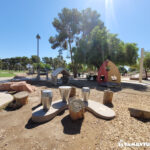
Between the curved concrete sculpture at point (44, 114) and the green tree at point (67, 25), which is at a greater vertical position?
the green tree at point (67, 25)

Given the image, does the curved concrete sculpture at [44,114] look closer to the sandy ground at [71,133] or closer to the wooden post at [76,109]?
the sandy ground at [71,133]

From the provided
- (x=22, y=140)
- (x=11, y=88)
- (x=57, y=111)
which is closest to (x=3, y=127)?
(x=22, y=140)

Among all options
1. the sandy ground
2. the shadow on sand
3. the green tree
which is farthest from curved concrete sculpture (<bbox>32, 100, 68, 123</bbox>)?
the green tree

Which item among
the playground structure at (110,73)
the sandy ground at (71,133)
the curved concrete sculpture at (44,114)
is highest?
the playground structure at (110,73)

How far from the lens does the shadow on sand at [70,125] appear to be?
2.33 meters

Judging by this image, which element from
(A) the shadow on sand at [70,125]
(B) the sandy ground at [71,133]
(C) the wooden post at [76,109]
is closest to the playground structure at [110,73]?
(B) the sandy ground at [71,133]

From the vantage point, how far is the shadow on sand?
233 centimetres

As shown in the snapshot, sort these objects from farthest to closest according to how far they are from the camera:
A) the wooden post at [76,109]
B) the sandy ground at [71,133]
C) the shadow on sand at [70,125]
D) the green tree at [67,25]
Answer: the green tree at [67,25] < the wooden post at [76,109] < the shadow on sand at [70,125] < the sandy ground at [71,133]

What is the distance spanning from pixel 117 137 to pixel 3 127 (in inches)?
127

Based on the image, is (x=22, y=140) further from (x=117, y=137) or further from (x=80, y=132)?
(x=117, y=137)

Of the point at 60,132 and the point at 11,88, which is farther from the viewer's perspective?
the point at 11,88

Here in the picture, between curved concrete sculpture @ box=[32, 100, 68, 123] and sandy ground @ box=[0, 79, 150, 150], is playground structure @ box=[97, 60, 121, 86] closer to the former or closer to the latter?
sandy ground @ box=[0, 79, 150, 150]

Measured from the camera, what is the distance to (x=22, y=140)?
80.9 inches

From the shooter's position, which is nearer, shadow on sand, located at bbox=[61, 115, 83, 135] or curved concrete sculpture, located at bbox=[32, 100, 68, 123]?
shadow on sand, located at bbox=[61, 115, 83, 135]
